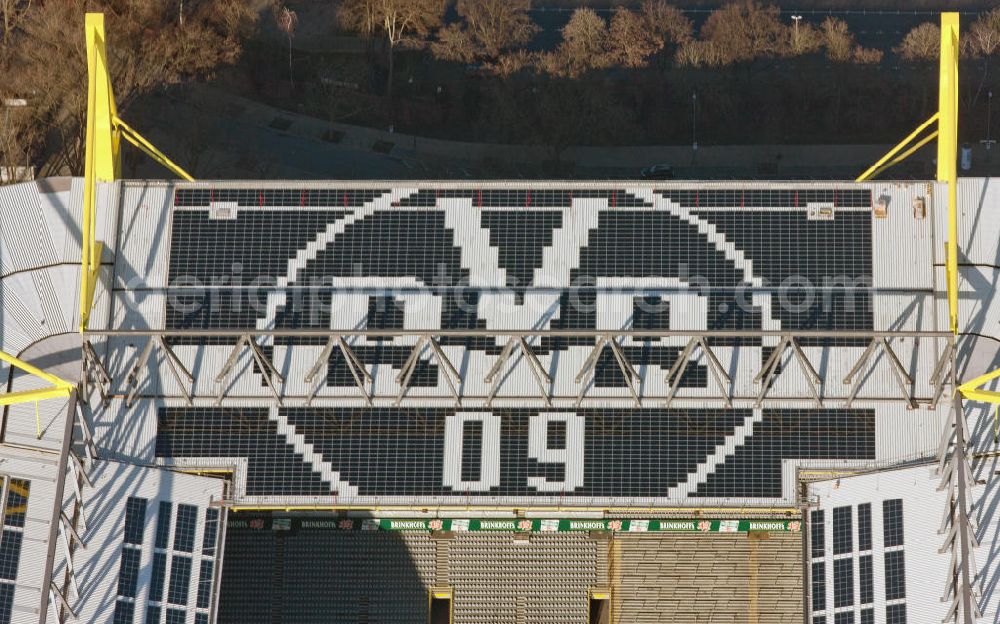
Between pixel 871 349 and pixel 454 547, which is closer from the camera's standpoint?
Result: pixel 871 349

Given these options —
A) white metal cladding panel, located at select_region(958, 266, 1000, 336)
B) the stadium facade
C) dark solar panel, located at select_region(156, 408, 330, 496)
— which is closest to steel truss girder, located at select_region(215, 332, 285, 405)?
the stadium facade

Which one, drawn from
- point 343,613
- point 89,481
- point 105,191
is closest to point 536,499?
point 343,613

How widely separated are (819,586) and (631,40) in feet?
178

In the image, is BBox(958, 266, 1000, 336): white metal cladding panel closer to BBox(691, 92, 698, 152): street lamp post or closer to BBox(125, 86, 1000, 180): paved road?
BBox(125, 86, 1000, 180): paved road

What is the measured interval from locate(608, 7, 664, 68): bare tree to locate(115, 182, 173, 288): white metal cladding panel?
46.7m

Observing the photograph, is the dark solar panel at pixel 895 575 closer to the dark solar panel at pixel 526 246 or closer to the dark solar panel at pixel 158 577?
the dark solar panel at pixel 526 246

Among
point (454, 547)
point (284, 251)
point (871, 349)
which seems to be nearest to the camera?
point (871, 349)

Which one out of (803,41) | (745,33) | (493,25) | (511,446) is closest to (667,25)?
(745,33)

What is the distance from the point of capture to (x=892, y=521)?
79.9m

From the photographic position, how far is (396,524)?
8669cm

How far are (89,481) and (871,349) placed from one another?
50.5 metres

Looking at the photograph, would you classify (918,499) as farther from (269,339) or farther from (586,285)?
(269,339)

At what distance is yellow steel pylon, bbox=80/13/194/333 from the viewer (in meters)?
80.6

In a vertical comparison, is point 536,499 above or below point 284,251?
below
